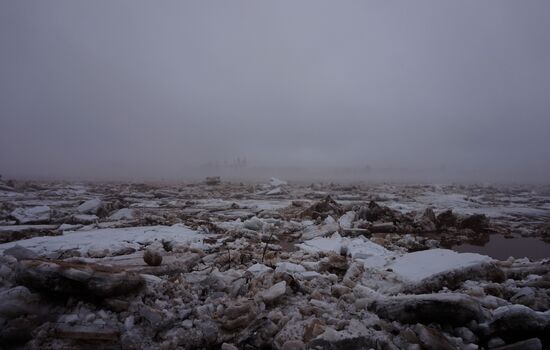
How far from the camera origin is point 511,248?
6664 millimetres

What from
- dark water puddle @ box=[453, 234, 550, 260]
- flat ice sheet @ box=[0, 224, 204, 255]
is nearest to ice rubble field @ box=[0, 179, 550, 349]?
flat ice sheet @ box=[0, 224, 204, 255]

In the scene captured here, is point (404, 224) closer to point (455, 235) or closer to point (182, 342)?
point (455, 235)

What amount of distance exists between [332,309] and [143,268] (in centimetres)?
245

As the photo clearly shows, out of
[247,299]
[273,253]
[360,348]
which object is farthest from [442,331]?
[273,253]

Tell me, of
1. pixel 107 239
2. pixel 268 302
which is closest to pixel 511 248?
pixel 268 302

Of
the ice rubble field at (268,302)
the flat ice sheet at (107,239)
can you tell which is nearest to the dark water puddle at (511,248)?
the ice rubble field at (268,302)

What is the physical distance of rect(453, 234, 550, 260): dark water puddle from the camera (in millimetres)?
6074

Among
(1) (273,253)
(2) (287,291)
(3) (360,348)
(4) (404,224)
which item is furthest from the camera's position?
(4) (404,224)

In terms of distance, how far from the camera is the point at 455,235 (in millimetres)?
7891

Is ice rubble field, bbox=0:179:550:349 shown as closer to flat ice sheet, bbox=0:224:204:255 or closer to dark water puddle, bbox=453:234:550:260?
flat ice sheet, bbox=0:224:204:255

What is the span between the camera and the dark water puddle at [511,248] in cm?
607

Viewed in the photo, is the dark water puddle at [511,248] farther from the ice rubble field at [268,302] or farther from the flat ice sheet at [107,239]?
the flat ice sheet at [107,239]

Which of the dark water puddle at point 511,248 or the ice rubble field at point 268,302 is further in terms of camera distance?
the dark water puddle at point 511,248

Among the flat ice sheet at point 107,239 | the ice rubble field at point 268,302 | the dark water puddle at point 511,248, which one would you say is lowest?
the dark water puddle at point 511,248
